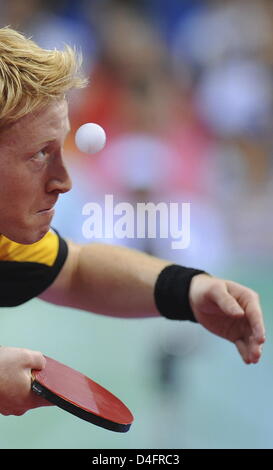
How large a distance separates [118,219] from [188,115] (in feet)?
1.05

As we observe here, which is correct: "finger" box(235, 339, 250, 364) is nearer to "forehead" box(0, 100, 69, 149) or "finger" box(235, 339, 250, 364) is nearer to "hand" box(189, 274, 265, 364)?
"hand" box(189, 274, 265, 364)

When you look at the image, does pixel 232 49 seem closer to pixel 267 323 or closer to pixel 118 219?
pixel 118 219

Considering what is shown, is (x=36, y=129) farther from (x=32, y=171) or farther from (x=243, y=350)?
(x=243, y=350)

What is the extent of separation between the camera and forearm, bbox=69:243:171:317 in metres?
1.10

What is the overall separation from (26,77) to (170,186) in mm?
549

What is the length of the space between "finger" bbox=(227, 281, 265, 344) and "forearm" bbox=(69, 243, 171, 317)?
0.55ft

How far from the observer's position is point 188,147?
1480 millimetres

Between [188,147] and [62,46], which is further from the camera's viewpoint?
[188,147]

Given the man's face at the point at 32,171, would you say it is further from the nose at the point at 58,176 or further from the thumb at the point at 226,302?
the thumb at the point at 226,302

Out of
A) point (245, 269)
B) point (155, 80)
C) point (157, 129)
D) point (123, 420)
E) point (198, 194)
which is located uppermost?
point (155, 80)

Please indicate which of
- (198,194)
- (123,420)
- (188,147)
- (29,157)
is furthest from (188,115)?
(123,420)

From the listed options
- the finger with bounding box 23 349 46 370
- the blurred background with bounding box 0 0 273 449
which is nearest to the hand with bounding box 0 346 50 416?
the finger with bounding box 23 349 46 370

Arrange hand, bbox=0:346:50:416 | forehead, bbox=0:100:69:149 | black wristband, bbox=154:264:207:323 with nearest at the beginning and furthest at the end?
hand, bbox=0:346:50:416 → forehead, bbox=0:100:69:149 → black wristband, bbox=154:264:207:323

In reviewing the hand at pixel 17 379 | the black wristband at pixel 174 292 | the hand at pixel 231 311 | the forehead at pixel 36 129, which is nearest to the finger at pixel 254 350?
the hand at pixel 231 311
